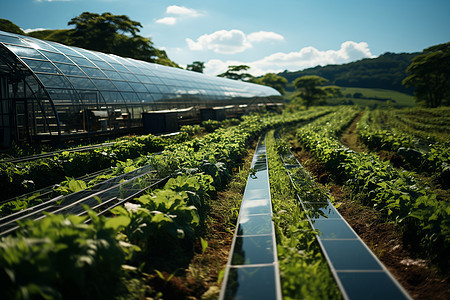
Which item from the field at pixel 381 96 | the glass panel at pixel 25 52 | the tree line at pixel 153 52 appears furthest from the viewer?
the field at pixel 381 96

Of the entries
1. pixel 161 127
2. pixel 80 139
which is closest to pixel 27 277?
pixel 80 139

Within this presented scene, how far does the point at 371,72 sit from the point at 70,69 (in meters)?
131

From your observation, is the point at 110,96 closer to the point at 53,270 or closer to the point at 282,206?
the point at 282,206

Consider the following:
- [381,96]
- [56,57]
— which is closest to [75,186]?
[56,57]

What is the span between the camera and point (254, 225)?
4629 millimetres

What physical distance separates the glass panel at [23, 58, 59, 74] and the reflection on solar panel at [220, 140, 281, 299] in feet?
35.0

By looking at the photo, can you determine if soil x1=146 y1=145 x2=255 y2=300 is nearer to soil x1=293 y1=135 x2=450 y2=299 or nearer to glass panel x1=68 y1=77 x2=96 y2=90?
soil x1=293 y1=135 x2=450 y2=299

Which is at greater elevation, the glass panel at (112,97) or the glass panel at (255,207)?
the glass panel at (112,97)

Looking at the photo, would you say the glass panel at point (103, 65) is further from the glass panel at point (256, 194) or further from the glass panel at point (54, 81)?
the glass panel at point (256, 194)

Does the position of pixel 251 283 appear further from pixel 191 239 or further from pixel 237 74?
pixel 237 74

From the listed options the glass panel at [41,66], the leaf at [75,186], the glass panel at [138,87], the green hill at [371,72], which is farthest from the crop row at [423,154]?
the green hill at [371,72]

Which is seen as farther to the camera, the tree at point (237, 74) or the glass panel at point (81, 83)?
the tree at point (237, 74)

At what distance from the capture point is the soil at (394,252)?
3.17 m

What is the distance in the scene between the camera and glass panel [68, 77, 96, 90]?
41.4 feet
